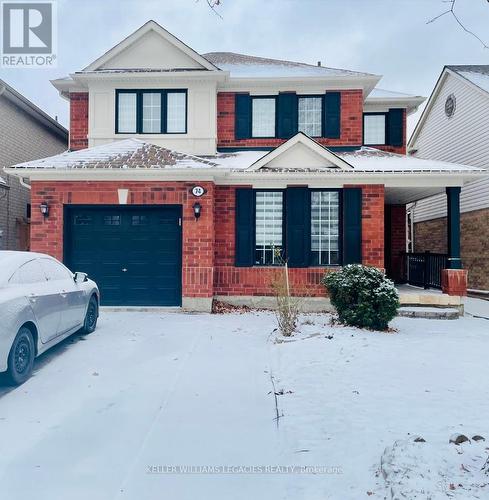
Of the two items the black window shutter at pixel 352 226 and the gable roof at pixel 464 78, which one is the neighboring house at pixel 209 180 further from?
the gable roof at pixel 464 78

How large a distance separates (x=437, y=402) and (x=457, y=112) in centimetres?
1418

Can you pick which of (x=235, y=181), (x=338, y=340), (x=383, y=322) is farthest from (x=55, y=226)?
(x=383, y=322)

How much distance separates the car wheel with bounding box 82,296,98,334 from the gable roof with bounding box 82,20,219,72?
7.22 meters

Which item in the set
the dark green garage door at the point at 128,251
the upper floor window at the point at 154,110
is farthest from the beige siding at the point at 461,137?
the dark green garage door at the point at 128,251

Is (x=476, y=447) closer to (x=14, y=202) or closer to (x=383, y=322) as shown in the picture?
(x=383, y=322)

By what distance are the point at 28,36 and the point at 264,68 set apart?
660 cm

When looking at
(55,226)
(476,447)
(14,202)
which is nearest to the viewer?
(476,447)

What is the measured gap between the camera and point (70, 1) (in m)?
4.69

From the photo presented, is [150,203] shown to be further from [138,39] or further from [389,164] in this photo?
[389,164]

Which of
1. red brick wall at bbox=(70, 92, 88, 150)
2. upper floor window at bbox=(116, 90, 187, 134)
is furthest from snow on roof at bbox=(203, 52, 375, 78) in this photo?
red brick wall at bbox=(70, 92, 88, 150)

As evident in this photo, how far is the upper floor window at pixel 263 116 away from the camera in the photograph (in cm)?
1116

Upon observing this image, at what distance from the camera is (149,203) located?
9133mm

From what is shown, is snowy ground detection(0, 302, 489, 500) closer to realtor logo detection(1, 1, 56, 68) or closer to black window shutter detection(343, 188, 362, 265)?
black window shutter detection(343, 188, 362, 265)

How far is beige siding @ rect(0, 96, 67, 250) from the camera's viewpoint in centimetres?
1230
